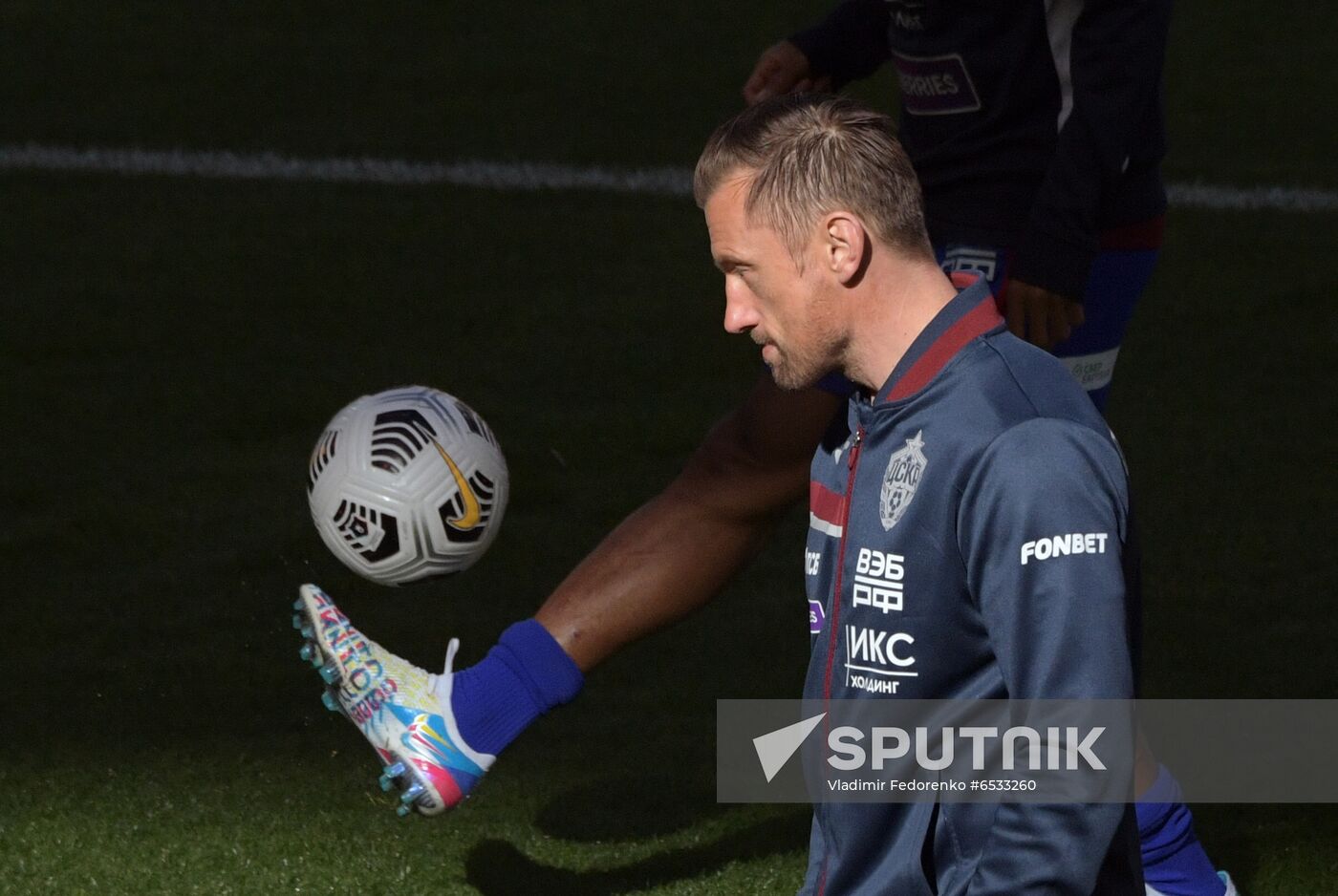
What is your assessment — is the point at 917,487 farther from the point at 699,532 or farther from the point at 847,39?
the point at 847,39

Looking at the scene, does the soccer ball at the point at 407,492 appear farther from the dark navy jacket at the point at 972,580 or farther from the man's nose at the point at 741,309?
the man's nose at the point at 741,309

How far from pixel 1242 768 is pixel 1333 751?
0.21 m

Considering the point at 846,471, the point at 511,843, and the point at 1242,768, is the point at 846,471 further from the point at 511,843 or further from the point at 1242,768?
the point at 1242,768

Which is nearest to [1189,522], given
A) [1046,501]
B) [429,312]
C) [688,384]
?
[688,384]

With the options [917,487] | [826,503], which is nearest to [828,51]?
[826,503]

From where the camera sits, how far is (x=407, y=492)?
149 inches

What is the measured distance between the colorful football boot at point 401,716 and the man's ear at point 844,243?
1275mm

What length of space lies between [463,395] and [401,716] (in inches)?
125

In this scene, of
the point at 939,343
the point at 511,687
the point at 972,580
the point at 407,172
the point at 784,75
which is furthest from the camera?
the point at 407,172

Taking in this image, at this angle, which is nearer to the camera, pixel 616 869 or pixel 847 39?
pixel 616 869

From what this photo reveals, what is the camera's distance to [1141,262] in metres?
3.38

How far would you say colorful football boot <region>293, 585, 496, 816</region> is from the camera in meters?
3.13

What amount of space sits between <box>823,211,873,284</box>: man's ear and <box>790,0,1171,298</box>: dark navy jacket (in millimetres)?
994

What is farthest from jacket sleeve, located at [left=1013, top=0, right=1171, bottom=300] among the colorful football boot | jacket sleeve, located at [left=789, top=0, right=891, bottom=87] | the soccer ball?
the soccer ball
